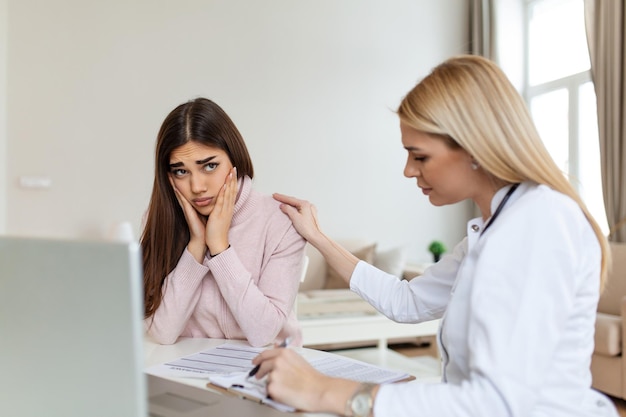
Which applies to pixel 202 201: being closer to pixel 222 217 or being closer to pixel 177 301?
Result: pixel 222 217

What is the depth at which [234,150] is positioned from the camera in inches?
65.9

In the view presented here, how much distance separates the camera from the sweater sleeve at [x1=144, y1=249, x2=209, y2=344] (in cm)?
150

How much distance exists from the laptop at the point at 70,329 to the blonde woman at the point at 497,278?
337mm

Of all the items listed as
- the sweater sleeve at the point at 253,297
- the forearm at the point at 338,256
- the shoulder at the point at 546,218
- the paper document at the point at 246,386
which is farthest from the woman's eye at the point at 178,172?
the shoulder at the point at 546,218

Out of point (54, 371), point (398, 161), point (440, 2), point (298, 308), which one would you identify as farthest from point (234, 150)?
point (440, 2)

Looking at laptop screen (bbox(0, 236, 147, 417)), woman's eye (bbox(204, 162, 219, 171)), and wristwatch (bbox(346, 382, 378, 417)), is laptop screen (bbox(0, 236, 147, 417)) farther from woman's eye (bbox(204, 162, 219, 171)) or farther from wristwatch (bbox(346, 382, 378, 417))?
woman's eye (bbox(204, 162, 219, 171))

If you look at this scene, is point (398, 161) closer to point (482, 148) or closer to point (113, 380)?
point (482, 148)

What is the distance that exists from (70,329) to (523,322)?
0.59 metres

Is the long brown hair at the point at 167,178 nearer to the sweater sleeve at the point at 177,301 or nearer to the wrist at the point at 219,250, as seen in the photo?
the sweater sleeve at the point at 177,301

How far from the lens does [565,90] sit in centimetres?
518

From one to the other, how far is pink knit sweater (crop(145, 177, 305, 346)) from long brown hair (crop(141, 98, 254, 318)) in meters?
0.05

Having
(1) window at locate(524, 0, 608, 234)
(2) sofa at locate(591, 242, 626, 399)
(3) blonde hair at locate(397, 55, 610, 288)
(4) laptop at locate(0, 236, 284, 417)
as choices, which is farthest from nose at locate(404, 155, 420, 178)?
(1) window at locate(524, 0, 608, 234)

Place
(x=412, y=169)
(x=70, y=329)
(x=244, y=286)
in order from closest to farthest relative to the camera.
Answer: (x=70, y=329)
(x=412, y=169)
(x=244, y=286)

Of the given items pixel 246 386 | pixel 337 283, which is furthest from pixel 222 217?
pixel 337 283
